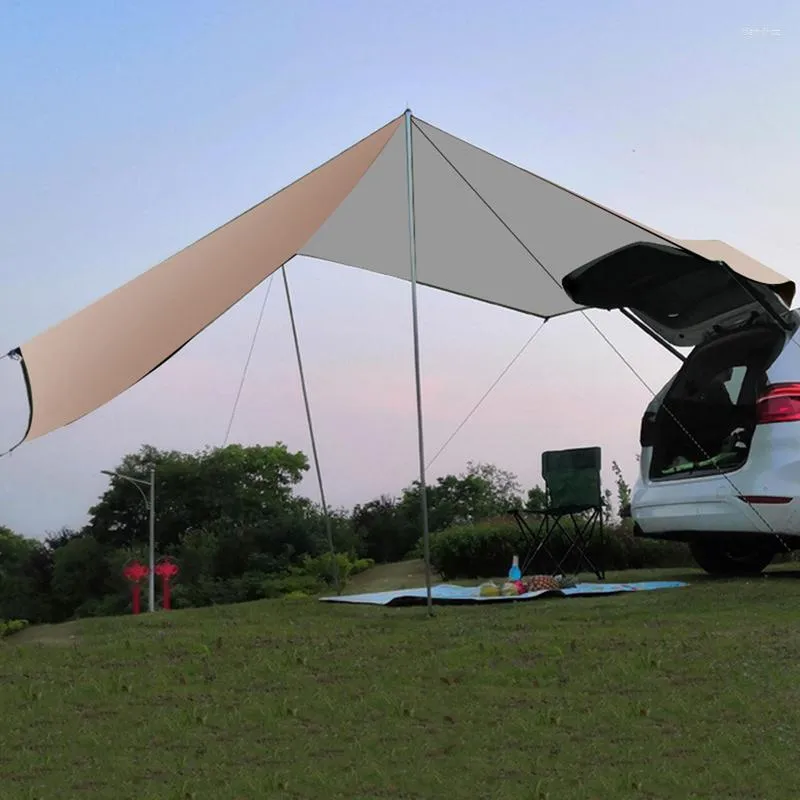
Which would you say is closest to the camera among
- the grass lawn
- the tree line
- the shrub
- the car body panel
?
the grass lawn

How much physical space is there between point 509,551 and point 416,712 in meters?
8.06

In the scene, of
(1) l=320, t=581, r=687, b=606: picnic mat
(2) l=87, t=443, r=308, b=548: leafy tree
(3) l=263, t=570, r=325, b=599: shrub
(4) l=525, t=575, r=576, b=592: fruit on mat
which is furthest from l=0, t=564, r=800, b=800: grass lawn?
(2) l=87, t=443, r=308, b=548: leafy tree

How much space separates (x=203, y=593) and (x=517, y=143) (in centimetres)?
1180

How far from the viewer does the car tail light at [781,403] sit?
5.37 m

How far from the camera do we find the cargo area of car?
18.7 ft

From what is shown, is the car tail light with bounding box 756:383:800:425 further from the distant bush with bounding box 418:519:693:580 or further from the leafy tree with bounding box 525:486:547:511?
the leafy tree with bounding box 525:486:547:511

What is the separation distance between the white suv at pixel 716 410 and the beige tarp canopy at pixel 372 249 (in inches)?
12.0

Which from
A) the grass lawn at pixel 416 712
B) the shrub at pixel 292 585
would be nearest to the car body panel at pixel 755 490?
the grass lawn at pixel 416 712

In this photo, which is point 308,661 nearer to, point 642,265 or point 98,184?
point 642,265

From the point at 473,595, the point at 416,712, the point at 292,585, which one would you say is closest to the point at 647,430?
the point at 473,595

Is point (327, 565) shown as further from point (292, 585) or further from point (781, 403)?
point (781, 403)

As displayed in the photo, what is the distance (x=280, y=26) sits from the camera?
686 centimetres

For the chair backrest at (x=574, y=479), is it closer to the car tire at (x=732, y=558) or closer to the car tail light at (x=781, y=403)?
the car tire at (x=732, y=558)

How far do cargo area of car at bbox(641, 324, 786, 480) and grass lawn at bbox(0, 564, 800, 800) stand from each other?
1.47 metres
